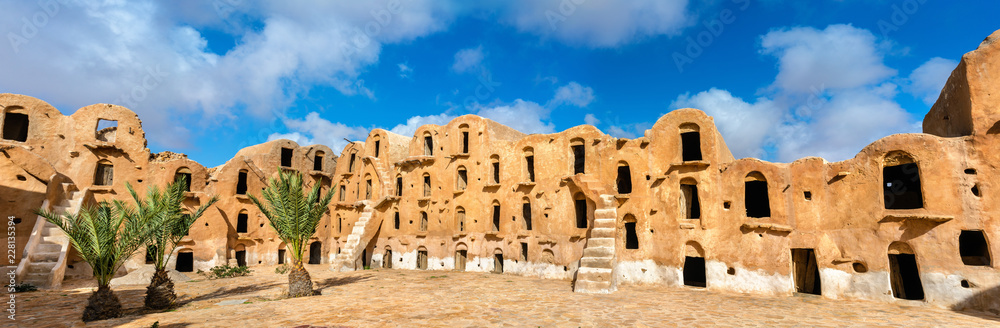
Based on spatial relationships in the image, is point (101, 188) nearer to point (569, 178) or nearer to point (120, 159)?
point (120, 159)

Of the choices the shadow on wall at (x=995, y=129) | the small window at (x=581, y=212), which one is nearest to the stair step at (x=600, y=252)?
the small window at (x=581, y=212)

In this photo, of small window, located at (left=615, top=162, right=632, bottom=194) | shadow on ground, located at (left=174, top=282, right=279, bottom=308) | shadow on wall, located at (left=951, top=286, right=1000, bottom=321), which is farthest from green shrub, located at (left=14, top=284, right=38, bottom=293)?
shadow on wall, located at (left=951, top=286, right=1000, bottom=321)

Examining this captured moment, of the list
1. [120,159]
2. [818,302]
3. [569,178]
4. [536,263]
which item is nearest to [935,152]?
[818,302]

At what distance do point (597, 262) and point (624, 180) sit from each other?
6.93m

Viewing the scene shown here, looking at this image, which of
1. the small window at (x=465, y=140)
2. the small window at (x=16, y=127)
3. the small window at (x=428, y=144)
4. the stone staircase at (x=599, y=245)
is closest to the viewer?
the stone staircase at (x=599, y=245)

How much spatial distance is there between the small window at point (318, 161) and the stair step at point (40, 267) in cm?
1965

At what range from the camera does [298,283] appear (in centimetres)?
1981

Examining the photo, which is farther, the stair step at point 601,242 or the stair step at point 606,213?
the stair step at point 606,213

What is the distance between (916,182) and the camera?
66.2 feet

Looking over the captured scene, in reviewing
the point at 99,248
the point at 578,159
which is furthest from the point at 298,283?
the point at 578,159

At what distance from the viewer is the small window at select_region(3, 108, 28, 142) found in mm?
30953

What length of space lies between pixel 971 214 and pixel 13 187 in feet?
144

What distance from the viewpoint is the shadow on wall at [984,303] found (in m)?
15.9

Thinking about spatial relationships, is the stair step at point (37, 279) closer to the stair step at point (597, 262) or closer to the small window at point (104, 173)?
the small window at point (104, 173)
